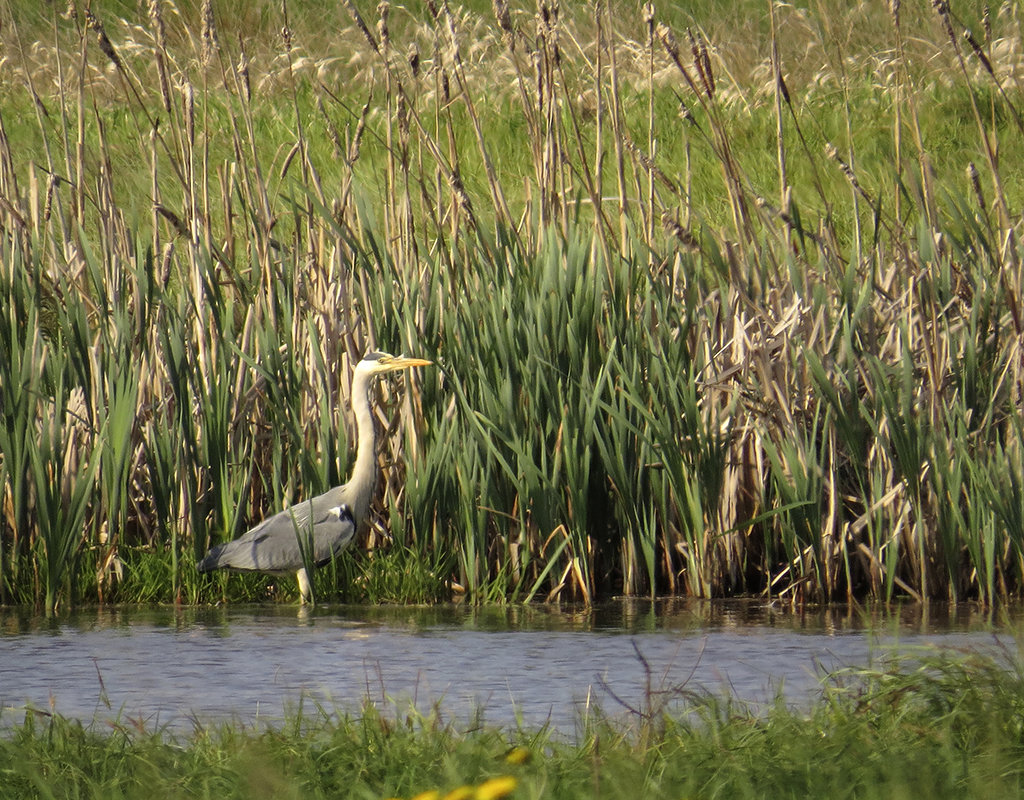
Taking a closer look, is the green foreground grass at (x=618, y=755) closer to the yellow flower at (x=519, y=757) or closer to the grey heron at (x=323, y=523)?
the yellow flower at (x=519, y=757)

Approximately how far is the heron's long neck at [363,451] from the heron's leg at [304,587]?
0.31m

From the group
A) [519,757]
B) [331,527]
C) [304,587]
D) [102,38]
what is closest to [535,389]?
[331,527]

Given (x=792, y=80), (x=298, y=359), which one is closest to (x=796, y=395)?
(x=298, y=359)

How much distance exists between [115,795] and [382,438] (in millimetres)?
3236

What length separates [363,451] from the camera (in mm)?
5750

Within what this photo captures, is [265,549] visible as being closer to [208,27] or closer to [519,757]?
[208,27]

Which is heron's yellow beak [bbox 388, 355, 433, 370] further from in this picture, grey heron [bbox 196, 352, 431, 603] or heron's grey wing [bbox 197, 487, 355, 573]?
heron's grey wing [bbox 197, 487, 355, 573]

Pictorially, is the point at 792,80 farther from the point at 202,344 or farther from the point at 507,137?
the point at 202,344

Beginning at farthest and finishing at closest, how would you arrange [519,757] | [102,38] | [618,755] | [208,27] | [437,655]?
[208,27] → [102,38] → [437,655] → [618,755] → [519,757]

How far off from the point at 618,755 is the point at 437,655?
174 cm

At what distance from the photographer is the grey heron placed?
559 centimetres

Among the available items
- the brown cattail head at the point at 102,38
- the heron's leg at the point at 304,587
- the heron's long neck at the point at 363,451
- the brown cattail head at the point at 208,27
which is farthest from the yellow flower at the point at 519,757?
the brown cattail head at the point at 208,27

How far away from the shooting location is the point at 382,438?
6.18 metres

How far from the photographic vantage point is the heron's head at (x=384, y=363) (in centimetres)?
570
